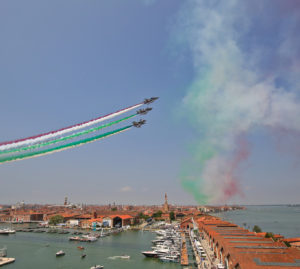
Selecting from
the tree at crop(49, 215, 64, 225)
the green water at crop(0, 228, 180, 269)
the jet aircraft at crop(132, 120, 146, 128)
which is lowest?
the green water at crop(0, 228, 180, 269)

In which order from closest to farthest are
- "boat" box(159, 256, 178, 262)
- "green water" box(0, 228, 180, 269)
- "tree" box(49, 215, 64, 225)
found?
1. "green water" box(0, 228, 180, 269)
2. "boat" box(159, 256, 178, 262)
3. "tree" box(49, 215, 64, 225)

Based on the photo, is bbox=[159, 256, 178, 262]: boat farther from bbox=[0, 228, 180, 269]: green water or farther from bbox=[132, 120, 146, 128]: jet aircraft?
bbox=[132, 120, 146, 128]: jet aircraft

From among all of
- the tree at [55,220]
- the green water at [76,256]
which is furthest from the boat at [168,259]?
the tree at [55,220]

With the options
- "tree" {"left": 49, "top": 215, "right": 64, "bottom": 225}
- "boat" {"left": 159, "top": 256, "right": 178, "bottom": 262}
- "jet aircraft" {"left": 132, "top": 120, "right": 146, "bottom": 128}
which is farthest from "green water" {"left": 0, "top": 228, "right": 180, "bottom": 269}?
"tree" {"left": 49, "top": 215, "right": 64, "bottom": 225}

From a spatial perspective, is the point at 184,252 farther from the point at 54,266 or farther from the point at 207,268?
the point at 54,266

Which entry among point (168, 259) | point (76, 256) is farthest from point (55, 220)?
point (168, 259)

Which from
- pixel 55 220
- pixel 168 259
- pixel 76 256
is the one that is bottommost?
pixel 76 256

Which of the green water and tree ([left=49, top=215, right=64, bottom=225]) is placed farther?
tree ([left=49, top=215, right=64, bottom=225])

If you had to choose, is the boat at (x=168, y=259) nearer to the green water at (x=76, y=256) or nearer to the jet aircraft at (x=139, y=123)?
the green water at (x=76, y=256)

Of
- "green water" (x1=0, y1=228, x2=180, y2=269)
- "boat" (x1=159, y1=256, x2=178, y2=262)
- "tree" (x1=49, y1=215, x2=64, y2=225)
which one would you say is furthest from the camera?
"tree" (x1=49, y1=215, x2=64, y2=225)

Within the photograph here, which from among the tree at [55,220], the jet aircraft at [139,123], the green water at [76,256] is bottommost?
the green water at [76,256]

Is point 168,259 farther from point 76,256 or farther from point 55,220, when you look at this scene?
point 55,220
